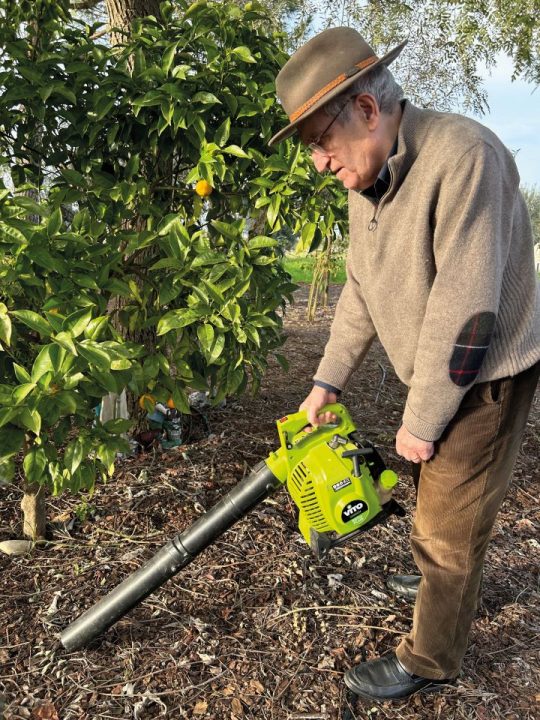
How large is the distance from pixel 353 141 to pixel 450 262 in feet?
1.39

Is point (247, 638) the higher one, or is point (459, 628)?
point (459, 628)

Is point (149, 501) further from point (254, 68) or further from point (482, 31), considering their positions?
point (482, 31)

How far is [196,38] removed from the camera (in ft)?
7.52

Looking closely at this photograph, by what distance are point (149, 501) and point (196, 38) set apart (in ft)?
6.65

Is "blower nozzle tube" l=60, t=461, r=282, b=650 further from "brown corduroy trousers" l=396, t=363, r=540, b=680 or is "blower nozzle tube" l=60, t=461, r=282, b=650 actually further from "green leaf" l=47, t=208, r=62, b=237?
"green leaf" l=47, t=208, r=62, b=237

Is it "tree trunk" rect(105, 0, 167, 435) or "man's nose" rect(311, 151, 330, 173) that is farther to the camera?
"tree trunk" rect(105, 0, 167, 435)

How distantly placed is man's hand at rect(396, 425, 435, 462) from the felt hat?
0.92m

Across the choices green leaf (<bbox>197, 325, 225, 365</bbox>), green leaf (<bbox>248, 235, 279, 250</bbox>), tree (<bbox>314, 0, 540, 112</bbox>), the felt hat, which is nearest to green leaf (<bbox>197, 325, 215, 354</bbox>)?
green leaf (<bbox>197, 325, 225, 365</bbox>)

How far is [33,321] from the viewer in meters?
1.70

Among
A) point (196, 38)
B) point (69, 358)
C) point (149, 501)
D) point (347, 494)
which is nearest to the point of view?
point (69, 358)

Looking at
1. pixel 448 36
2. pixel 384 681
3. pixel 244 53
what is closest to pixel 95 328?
pixel 244 53

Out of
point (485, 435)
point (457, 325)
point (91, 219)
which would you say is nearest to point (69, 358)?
point (91, 219)

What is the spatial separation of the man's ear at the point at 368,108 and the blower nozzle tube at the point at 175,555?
1.06 metres

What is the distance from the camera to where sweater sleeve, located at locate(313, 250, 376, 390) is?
2115 mm
